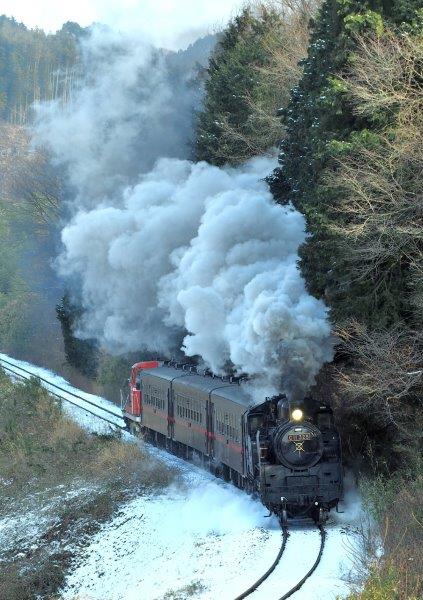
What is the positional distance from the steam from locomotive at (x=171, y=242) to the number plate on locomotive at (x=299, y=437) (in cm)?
97

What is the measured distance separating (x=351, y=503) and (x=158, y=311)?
13285 millimetres

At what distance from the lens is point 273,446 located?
17.2 metres

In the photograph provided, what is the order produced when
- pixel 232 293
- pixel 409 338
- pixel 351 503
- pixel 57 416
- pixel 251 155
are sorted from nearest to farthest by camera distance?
pixel 409 338 < pixel 351 503 < pixel 232 293 < pixel 57 416 < pixel 251 155

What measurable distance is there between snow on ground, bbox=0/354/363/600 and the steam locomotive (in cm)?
59

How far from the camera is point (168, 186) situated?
31875 mm

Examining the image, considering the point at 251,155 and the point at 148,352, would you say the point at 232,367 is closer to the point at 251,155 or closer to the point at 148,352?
the point at 148,352

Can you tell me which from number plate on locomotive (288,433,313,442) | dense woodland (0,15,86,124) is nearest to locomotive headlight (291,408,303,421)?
number plate on locomotive (288,433,313,442)

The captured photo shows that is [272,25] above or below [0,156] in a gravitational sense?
above

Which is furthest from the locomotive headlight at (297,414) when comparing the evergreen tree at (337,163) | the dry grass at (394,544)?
the evergreen tree at (337,163)

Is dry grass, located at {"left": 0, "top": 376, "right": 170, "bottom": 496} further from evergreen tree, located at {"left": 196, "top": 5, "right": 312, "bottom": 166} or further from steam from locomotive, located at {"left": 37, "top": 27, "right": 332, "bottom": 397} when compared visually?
evergreen tree, located at {"left": 196, "top": 5, "right": 312, "bottom": 166}

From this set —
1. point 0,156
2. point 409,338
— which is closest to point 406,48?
point 409,338

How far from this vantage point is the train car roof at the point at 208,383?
19180 millimetres

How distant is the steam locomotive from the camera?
17.2 m

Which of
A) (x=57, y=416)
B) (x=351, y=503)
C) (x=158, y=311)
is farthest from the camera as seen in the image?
(x=57, y=416)
